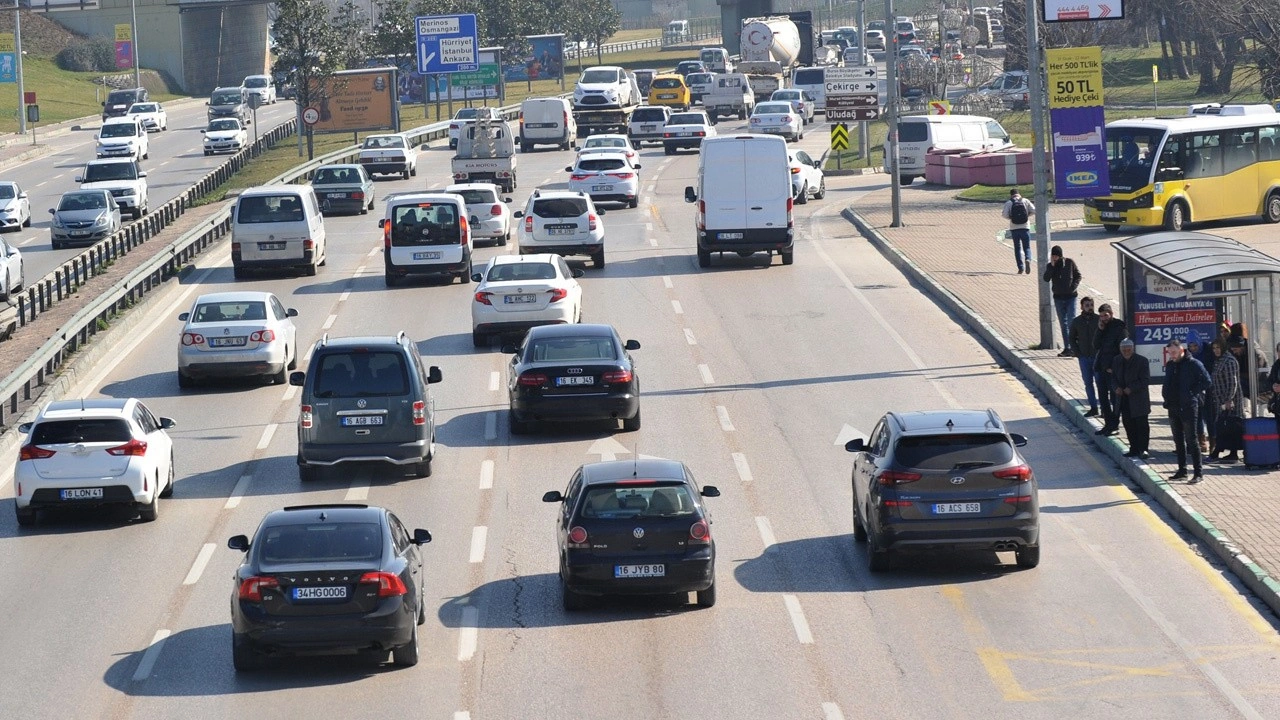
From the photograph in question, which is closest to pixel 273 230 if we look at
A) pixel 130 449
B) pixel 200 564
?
pixel 130 449

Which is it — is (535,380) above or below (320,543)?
above

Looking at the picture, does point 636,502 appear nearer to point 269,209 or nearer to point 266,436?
point 266,436

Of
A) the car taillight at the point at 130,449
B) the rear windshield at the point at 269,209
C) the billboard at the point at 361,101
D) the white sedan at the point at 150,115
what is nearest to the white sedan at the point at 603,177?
the rear windshield at the point at 269,209

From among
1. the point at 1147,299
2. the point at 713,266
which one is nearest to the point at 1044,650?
the point at 1147,299

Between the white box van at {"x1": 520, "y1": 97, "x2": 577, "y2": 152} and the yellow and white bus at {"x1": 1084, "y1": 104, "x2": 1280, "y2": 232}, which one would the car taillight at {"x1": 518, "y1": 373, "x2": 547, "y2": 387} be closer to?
the yellow and white bus at {"x1": 1084, "y1": 104, "x2": 1280, "y2": 232}

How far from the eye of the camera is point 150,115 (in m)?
92.5

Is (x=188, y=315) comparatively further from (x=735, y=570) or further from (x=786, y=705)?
(x=786, y=705)

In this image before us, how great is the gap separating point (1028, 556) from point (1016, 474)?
911 mm

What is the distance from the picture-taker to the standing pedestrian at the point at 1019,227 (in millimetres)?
34094

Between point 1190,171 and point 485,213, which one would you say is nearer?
point 1190,171

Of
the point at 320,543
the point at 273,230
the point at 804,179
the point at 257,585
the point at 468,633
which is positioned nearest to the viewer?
the point at 257,585

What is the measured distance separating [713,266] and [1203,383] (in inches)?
786

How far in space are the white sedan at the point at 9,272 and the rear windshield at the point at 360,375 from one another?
1831cm

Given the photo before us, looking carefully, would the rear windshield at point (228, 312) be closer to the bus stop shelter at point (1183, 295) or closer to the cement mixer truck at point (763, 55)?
the bus stop shelter at point (1183, 295)
